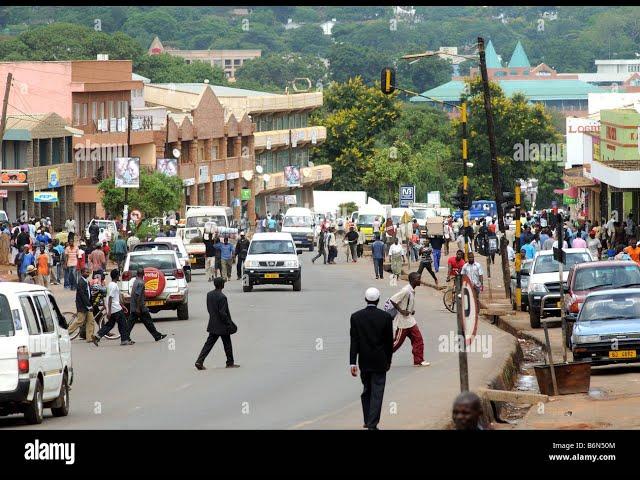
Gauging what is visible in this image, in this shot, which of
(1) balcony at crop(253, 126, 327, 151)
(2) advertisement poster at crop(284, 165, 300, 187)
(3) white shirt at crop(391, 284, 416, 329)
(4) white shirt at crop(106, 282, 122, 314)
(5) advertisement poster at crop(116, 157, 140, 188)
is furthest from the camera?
(1) balcony at crop(253, 126, 327, 151)

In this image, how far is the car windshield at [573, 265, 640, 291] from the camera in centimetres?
3138

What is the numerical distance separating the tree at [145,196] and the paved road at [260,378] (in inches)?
1301

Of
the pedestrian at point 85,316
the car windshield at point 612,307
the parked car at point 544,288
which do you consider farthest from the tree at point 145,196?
the car windshield at point 612,307

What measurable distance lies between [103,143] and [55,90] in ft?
13.3

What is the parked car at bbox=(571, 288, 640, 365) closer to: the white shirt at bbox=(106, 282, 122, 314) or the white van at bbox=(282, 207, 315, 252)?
the white shirt at bbox=(106, 282, 122, 314)

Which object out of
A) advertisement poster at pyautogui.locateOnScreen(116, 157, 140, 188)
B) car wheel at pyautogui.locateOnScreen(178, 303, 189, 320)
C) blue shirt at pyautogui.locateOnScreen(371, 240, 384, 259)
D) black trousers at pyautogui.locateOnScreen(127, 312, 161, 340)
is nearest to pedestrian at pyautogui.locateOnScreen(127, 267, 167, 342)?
black trousers at pyautogui.locateOnScreen(127, 312, 161, 340)

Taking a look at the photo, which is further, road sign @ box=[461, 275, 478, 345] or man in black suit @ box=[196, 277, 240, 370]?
man in black suit @ box=[196, 277, 240, 370]

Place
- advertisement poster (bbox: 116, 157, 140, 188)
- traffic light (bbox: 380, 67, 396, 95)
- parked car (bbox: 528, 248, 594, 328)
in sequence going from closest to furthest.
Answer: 1. parked car (bbox: 528, 248, 594, 328)
2. traffic light (bbox: 380, 67, 396, 95)
3. advertisement poster (bbox: 116, 157, 140, 188)

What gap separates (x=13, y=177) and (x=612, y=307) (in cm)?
4976

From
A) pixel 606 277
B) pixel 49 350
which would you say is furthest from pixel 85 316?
pixel 49 350

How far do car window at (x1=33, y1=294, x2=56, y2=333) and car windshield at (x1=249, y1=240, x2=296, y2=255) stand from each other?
26.8 m

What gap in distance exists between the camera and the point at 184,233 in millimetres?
62812
